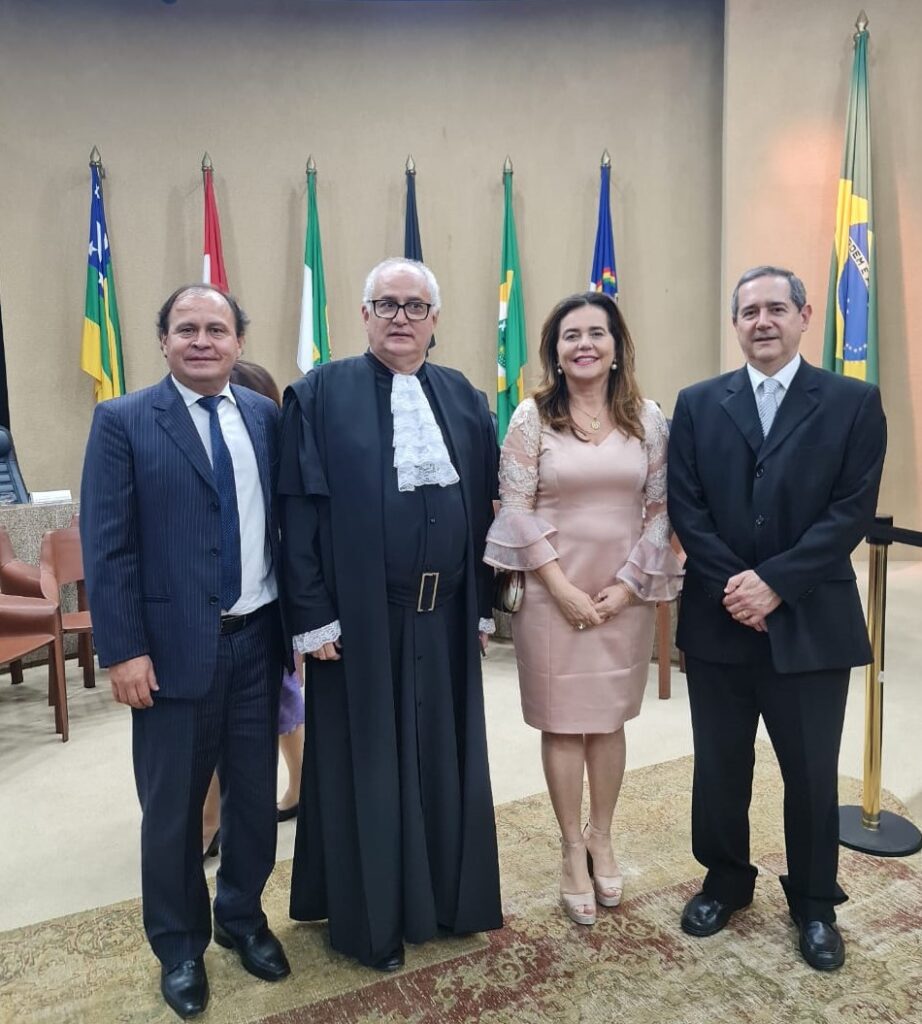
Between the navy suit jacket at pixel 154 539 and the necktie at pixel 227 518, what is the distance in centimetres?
4

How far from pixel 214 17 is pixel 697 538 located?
6807 millimetres

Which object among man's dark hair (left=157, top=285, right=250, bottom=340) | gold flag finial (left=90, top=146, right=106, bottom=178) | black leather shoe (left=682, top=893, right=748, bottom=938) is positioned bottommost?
black leather shoe (left=682, top=893, right=748, bottom=938)

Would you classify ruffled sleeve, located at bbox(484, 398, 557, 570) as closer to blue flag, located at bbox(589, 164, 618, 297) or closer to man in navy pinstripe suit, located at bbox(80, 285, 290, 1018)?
man in navy pinstripe suit, located at bbox(80, 285, 290, 1018)

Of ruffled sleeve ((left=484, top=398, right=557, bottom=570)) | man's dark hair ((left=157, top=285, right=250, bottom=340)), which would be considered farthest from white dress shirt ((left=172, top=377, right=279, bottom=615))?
ruffled sleeve ((left=484, top=398, right=557, bottom=570))

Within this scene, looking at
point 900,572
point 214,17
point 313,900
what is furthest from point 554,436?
point 214,17

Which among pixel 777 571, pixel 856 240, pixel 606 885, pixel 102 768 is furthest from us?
pixel 856 240

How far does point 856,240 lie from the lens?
6.33 meters

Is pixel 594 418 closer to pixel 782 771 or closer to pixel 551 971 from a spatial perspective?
pixel 782 771

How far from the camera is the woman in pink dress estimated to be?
2248mm

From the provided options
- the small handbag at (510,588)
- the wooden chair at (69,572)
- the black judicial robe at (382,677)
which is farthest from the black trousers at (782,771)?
the wooden chair at (69,572)

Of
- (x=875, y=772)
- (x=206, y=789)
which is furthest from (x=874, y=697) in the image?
(x=206, y=789)

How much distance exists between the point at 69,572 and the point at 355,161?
443cm

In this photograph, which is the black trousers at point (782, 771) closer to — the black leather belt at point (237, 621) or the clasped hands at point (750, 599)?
the clasped hands at point (750, 599)

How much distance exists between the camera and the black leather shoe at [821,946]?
2090mm
